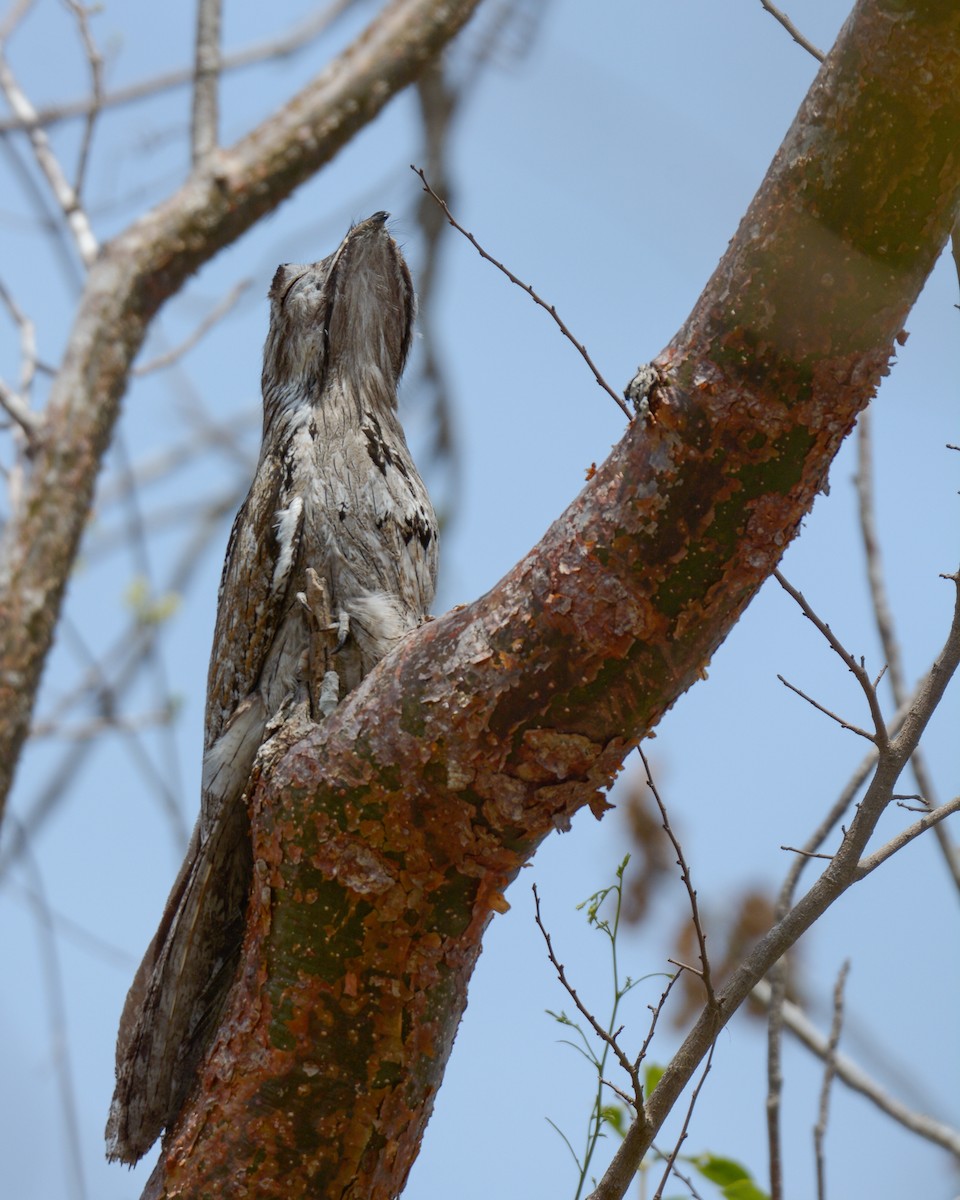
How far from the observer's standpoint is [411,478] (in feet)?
10.1

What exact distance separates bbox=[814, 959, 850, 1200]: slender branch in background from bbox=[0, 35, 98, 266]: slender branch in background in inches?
145

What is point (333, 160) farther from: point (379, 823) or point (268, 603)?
point (379, 823)

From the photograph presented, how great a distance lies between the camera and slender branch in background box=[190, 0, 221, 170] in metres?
4.91

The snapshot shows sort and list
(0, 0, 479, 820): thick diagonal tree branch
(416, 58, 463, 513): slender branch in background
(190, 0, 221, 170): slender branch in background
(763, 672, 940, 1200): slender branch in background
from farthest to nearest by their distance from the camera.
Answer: (416, 58, 463, 513): slender branch in background, (190, 0, 221, 170): slender branch in background, (0, 0, 479, 820): thick diagonal tree branch, (763, 672, 940, 1200): slender branch in background

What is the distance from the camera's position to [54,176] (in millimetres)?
5000

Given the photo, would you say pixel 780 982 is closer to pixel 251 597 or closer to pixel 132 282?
pixel 251 597

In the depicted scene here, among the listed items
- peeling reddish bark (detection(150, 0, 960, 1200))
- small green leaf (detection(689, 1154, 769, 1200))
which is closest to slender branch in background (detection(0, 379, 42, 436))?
peeling reddish bark (detection(150, 0, 960, 1200))

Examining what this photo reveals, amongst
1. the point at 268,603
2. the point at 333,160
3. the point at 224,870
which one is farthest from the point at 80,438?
the point at 224,870

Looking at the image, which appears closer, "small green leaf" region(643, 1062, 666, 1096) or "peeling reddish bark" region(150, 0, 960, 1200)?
"peeling reddish bark" region(150, 0, 960, 1200)

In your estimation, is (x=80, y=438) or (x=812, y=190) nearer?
(x=812, y=190)

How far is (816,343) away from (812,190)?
20cm

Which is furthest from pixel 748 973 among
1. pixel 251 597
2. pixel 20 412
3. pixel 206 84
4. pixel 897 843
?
pixel 206 84

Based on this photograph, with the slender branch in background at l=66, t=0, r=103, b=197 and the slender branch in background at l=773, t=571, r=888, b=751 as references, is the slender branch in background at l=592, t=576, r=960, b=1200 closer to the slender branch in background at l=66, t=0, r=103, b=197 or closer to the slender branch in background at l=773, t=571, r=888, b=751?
the slender branch in background at l=773, t=571, r=888, b=751

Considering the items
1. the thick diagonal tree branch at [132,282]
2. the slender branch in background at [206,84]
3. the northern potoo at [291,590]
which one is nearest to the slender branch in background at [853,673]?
the northern potoo at [291,590]
